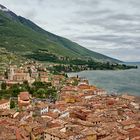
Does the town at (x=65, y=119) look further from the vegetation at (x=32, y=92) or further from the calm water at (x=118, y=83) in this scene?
the calm water at (x=118, y=83)

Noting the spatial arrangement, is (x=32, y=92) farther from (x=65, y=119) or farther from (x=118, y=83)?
(x=118, y=83)

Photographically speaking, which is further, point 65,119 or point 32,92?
point 32,92

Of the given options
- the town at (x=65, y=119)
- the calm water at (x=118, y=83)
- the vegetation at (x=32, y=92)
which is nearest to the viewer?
the town at (x=65, y=119)

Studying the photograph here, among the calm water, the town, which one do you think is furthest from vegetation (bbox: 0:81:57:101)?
the calm water

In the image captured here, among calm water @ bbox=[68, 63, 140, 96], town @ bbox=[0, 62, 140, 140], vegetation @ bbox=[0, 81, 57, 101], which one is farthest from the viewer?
calm water @ bbox=[68, 63, 140, 96]

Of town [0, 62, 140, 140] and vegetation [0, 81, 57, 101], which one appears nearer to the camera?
town [0, 62, 140, 140]

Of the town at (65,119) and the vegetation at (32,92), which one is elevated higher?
the vegetation at (32,92)

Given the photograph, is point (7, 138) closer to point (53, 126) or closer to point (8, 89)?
point (53, 126)

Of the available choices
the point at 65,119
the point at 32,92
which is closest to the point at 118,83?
the point at 32,92

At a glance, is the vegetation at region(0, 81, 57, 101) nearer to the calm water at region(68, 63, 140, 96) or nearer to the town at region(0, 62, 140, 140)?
the town at region(0, 62, 140, 140)

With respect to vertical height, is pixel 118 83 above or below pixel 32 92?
below

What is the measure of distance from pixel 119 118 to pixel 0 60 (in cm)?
9966

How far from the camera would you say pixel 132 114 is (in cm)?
4912

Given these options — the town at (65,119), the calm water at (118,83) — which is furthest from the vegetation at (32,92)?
the calm water at (118,83)
